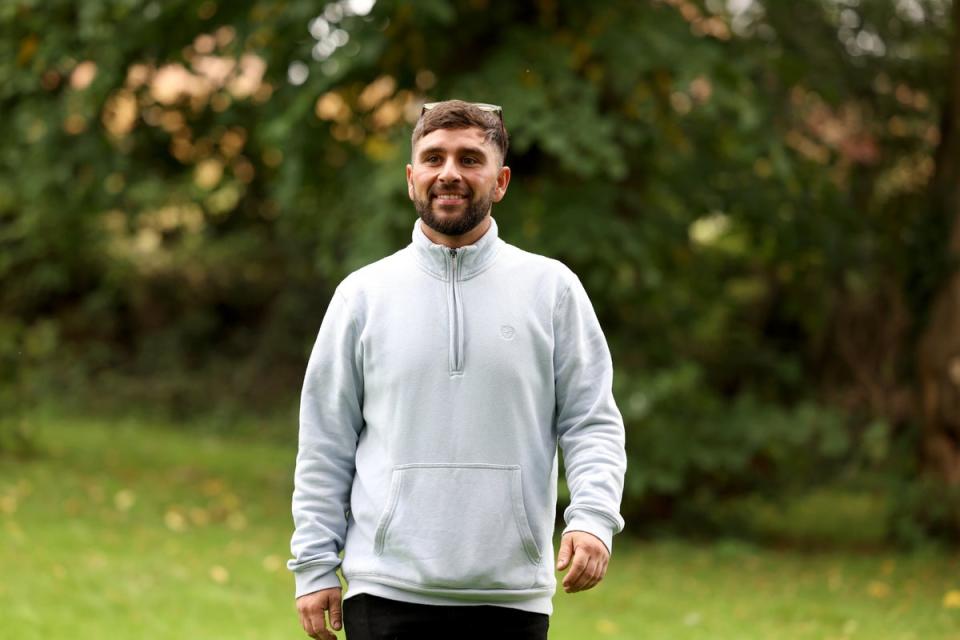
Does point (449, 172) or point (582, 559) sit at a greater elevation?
point (449, 172)

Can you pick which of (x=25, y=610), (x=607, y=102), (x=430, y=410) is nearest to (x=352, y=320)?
(x=430, y=410)

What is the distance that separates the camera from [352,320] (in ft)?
9.84

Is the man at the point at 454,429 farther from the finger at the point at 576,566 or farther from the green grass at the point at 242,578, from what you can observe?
the green grass at the point at 242,578

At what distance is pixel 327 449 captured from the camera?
9.90 feet

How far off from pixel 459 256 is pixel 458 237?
0.05 m

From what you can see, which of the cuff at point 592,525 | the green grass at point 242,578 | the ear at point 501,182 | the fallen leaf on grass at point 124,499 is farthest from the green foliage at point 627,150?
the cuff at point 592,525

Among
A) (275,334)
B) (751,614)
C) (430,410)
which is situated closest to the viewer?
(430,410)

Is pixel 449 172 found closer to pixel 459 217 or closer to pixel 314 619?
pixel 459 217

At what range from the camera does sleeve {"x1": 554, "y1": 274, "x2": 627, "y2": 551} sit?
117 inches

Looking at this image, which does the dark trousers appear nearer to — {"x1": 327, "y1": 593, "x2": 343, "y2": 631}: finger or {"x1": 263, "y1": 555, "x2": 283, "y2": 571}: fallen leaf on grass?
{"x1": 327, "y1": 593, "x2": 343, "y2": 631}: finger

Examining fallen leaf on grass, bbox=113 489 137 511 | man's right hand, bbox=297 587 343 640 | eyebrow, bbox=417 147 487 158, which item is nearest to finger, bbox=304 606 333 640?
man's right hand, bbox=297 587 343 640

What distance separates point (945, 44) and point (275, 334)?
33.6 feet

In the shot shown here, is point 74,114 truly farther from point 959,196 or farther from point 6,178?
point 959,196

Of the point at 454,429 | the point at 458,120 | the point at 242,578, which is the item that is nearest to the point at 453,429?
the point at 454,429
